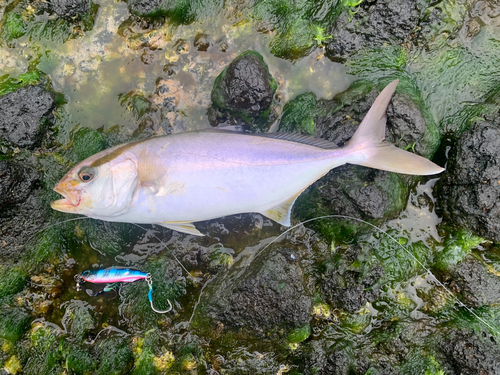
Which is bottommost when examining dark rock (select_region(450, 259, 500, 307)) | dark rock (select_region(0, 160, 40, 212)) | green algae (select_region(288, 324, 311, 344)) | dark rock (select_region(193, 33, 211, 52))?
green algae (select_region(288, 324, 311, 344))

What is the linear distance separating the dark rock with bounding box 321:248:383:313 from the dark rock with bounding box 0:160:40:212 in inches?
112

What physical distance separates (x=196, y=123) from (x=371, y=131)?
5.18 feet

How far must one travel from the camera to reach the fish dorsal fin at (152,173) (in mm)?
2338

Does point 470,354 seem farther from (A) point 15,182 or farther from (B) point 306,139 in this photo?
(A) point 15,182

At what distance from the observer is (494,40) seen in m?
2.84

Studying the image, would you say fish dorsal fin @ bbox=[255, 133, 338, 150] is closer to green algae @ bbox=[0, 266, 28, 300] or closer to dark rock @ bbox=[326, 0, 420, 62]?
dark rock @ bbox=[326, 0, 420, 62]

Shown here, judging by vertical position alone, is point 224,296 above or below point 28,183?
below

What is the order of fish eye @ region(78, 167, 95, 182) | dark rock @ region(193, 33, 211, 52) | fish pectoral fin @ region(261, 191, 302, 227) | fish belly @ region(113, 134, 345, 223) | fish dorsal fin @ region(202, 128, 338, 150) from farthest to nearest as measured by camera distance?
dark rock @ region(193, 33, 211, 52)
fish pectoral fin @ region(261, 191, 302, 227)
fish dorsal fin @ region(202, 128, 338, 150)
fish belly @ region(113, 134, 345, 223)
fish eye @ region(78, 167, 95, 182)

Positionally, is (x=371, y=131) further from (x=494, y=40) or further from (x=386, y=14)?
(x=494, y=40)

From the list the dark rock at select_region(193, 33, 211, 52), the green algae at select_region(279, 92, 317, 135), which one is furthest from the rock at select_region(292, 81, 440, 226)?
the dark rock at select_region(193, 33, 211, 52)

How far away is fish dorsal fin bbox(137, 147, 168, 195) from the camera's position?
234 centimetres

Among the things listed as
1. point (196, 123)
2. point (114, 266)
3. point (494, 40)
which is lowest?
point (114, 266)

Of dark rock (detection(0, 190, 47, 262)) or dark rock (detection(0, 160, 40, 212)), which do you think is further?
dark rock (detection(0, 190, 47, 262))

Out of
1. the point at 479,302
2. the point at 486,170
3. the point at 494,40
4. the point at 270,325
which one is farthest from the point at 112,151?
the point at 494,40
